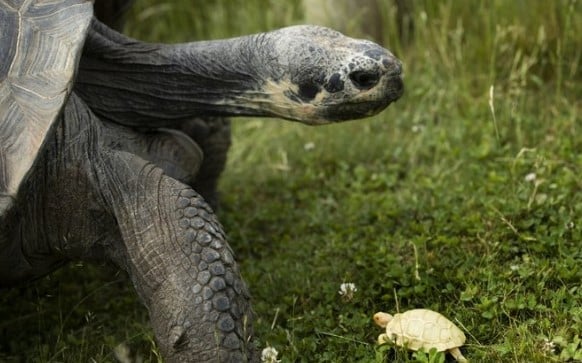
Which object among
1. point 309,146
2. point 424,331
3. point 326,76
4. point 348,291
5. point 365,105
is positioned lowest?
point 309,146

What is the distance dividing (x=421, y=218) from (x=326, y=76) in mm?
1160

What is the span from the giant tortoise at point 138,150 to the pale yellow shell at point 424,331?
1.57 feet


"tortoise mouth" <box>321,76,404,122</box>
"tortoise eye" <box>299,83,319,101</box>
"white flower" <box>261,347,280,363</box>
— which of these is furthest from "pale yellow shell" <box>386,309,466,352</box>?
"tortoise eye" <box>299,83,319,101</box>

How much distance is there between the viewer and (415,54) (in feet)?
18.6

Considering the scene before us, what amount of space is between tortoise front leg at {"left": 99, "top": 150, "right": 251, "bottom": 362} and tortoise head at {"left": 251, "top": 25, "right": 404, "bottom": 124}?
0.50 m

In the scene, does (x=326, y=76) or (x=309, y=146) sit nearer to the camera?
(x=326, y=76)

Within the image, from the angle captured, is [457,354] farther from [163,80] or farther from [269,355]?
[163,80]

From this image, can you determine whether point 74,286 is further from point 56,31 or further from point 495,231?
point 495,231

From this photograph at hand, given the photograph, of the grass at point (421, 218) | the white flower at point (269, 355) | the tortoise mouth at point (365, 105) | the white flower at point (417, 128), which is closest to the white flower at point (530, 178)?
→ the grass at point (421, 218)

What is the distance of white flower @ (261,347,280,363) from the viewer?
303 cm

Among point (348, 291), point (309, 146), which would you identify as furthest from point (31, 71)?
point (309, 146)

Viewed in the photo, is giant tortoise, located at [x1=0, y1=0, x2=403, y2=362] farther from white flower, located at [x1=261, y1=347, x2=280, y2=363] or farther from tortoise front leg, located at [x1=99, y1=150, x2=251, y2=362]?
white flower, located at [x1=261, y1=347, x2=280, y2=363]

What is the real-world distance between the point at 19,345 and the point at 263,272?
98 centimetres

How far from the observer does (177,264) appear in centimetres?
295
